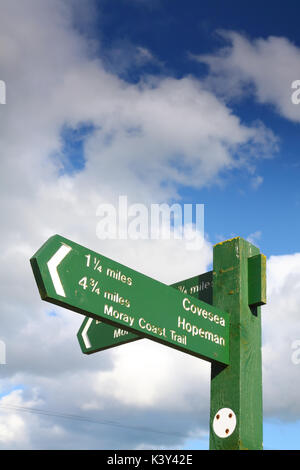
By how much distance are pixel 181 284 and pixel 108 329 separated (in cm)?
77

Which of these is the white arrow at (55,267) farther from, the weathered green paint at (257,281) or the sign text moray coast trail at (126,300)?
the weathered green paint at (257,281)

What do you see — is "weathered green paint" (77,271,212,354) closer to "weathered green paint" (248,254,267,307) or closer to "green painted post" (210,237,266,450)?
"green painted post" (210,237,266,450)

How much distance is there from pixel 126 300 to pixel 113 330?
3.57 feet

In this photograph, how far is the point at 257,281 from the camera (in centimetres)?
512

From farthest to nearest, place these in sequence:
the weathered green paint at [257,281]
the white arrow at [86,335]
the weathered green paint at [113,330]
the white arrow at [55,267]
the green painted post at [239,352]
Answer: the white arrow at [86,335]
the weathered green paint at [113,330]
the weathered green paint at [257,281]
the green painted post at [239,352]
the white arrow at [55,267]

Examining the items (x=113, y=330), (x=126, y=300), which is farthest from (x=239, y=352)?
(x=113, y=330)

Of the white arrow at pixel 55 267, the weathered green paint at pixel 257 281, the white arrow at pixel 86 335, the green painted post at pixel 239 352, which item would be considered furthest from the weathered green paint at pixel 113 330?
the white arrow at pixel 55 267

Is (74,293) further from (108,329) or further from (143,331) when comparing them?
(108,329)

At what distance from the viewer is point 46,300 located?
12.7 feet

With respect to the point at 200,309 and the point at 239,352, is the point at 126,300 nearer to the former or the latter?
the point at 200,309

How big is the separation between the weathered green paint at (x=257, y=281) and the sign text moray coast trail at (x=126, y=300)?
294 millimetres

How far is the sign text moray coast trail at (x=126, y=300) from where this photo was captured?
397 centimetres

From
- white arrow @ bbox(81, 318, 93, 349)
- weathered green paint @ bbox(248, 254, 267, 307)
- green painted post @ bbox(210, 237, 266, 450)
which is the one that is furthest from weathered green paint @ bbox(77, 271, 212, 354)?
weathered green paint @ bbox(248, 254, 267, 307)

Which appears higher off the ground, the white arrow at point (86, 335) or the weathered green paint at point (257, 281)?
the weathered green paint at point (257, 281)
